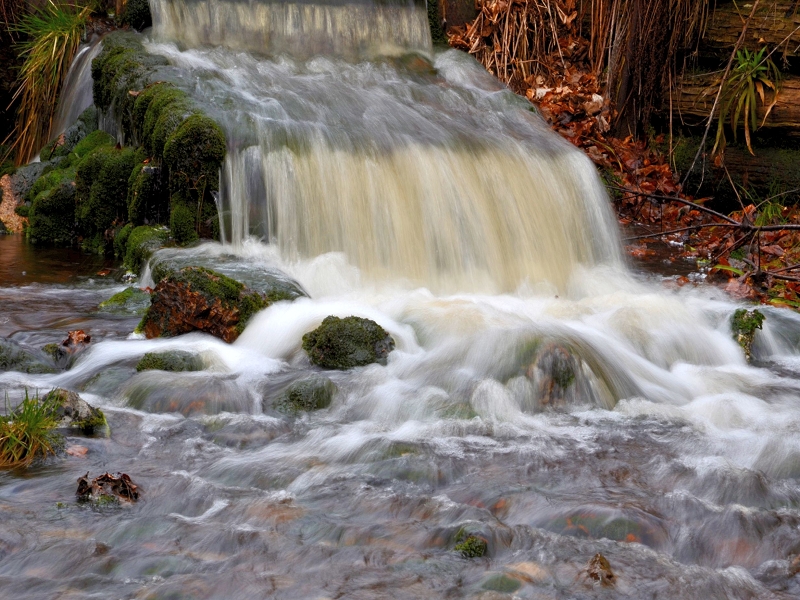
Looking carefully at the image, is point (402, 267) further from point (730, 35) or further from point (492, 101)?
point (730, 35)

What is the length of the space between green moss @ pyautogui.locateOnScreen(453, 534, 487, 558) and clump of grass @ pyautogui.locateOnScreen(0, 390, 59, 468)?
194 cm

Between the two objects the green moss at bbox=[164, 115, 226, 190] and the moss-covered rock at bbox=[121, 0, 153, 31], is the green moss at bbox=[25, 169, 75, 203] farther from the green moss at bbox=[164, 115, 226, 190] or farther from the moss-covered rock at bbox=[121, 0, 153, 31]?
the green moss at bbox=[164, 115, 226, 190]

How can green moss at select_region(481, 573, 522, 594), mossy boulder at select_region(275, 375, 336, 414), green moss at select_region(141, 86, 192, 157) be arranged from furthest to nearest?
green moss at select_region(141, 86, 192, 157) → mossy boulder at select_region(275, 375, 336, 414) → green moss at select_region(481, 573, 522, 594)

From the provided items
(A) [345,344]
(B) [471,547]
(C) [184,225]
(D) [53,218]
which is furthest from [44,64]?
(B) [471,547]

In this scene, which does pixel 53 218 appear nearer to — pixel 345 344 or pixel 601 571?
pixel 345 344

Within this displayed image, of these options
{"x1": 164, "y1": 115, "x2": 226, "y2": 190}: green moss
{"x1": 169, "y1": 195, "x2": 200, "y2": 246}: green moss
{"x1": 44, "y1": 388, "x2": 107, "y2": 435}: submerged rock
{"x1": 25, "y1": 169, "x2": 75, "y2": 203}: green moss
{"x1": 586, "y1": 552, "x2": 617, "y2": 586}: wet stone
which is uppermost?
{"x1": 164, "y1": 115, "x2": 226, "y2": 190}: green moss

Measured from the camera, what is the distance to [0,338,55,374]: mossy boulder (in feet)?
17.5

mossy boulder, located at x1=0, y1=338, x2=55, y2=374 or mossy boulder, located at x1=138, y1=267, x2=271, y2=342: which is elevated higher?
mossy boulder, located at x1=138, y1=267, x2=271, y2=342

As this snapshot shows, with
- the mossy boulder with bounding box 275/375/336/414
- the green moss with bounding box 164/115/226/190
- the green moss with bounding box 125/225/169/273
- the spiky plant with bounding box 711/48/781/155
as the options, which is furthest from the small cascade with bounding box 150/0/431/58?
the mossy boulder with bounding box 275/375/336/414

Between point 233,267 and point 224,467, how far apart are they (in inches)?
107

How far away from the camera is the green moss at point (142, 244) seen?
291 inches

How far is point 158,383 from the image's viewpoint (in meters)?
5.00

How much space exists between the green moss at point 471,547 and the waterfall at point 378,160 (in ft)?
13.9

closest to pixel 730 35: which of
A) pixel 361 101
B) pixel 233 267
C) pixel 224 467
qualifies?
pixel 361 101
